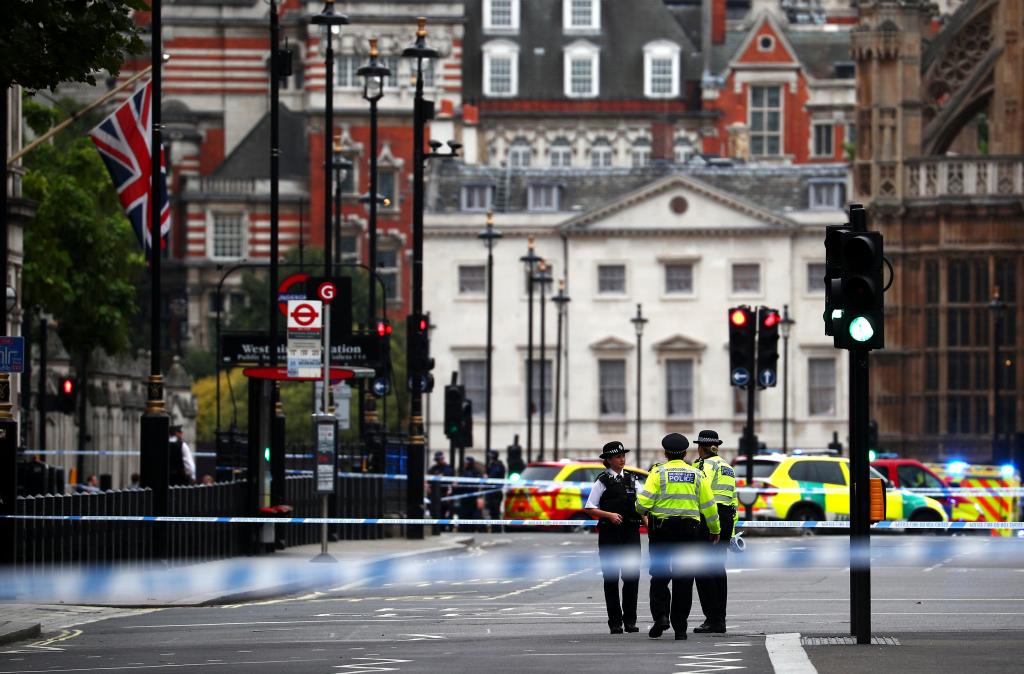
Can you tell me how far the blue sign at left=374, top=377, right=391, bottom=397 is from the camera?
1936 inches

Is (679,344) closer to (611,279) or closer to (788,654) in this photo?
(611,279)

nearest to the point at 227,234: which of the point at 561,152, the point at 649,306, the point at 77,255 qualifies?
the point at 561,152

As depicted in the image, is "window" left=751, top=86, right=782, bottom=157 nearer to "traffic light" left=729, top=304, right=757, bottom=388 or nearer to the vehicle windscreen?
the vehicle windscreen

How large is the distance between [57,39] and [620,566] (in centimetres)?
614

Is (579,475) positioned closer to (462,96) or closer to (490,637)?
(490,637)

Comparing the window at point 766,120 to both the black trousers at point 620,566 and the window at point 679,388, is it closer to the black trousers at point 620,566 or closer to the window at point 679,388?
the window at point 679,388

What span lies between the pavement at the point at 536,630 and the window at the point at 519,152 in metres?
93.1

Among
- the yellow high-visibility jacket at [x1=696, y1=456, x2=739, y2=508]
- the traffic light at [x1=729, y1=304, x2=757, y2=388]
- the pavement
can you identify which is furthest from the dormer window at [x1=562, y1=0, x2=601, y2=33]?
the yellow high-visibility jacket at [x1=696, y1=456, x2=739, y2=508]

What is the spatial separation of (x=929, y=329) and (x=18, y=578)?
4499cm

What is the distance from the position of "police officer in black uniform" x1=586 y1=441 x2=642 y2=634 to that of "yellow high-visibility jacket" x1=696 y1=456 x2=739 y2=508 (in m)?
0.72

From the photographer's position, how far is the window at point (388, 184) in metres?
112

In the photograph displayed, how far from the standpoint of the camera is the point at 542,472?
47.4 metres

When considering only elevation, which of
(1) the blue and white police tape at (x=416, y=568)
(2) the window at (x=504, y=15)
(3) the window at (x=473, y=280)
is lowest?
(1) the blue and white police tape at (x=416, y=568)

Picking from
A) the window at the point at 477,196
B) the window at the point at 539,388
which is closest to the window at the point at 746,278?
the window at the point at 539,388
